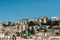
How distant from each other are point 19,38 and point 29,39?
9.67 feet

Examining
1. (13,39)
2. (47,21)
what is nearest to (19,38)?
(13,39)

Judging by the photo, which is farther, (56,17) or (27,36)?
(56,17)

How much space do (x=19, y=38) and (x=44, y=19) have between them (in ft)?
90.3

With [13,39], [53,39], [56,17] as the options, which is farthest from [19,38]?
[56,17]

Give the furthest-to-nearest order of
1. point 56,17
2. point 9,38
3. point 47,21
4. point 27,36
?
point 56,17
point 47,21
point 9,38
point 27,36

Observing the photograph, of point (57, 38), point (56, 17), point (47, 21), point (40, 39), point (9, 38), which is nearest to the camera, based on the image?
point (57, 38)

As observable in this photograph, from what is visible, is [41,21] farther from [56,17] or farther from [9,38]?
[9,38]

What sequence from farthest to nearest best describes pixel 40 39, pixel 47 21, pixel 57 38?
pixel 47 21 → pixel 40 39 → pixel 57 38

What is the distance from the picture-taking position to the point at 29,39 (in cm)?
3791

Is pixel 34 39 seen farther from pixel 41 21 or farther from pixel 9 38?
pixel 41 21

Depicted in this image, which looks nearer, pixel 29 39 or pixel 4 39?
pixel 29 39

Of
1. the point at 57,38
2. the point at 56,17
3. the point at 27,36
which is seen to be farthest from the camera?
the point at 56,17

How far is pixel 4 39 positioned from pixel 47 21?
23265 mm

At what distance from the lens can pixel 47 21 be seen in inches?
2589
